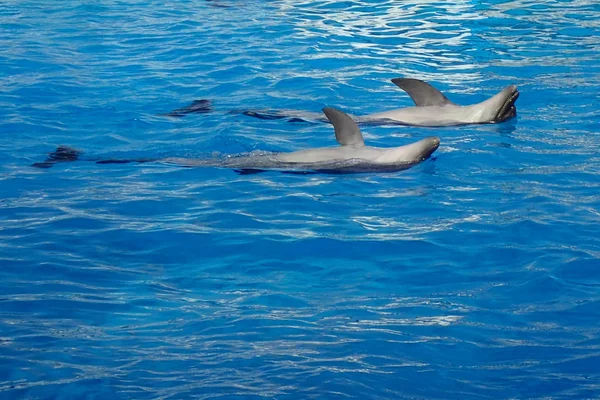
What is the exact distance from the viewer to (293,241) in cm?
651

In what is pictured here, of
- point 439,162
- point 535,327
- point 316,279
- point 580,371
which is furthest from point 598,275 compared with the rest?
point 439,162

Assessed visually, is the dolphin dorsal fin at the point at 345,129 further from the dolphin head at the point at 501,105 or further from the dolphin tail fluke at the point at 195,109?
the dolphin tail fluke at the point at 195,109

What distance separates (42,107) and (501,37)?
7245 mm

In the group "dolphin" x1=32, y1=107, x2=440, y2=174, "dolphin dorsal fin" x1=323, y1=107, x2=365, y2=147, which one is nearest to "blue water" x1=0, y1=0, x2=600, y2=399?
"dolphin" x1=32, y1=107, x2=440, y2=174

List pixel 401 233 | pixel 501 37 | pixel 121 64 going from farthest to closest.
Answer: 1. pixel 501 37
2. pixel 121 64
3. pixel 401 233

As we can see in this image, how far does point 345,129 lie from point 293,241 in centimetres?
180

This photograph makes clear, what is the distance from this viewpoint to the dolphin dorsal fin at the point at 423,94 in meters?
9.31

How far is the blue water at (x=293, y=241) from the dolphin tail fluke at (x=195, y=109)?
15 centimetres

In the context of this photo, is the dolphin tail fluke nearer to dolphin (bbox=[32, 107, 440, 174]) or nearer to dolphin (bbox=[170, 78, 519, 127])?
dolphin (bbox=[170, 78, 519, 127])

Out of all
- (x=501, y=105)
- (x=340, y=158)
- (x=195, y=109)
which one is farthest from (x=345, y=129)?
(x=195, y=109)

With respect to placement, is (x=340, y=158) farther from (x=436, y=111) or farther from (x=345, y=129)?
(x=436, y=111)

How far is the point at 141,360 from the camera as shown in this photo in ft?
15.7

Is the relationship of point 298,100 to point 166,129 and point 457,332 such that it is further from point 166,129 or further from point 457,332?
point 457,332

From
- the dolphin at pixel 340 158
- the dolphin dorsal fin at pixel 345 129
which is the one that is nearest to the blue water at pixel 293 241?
the dolphin at pixel 340 158
